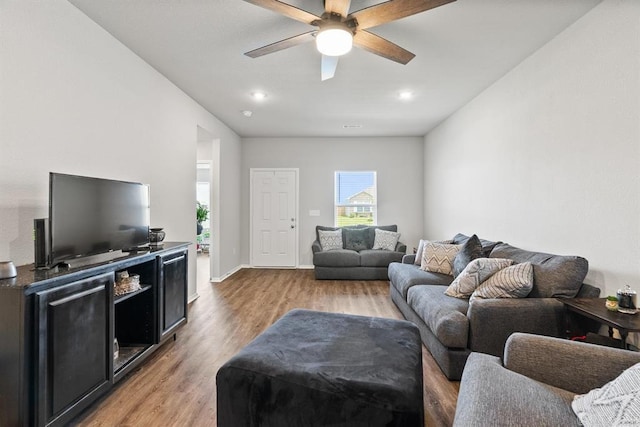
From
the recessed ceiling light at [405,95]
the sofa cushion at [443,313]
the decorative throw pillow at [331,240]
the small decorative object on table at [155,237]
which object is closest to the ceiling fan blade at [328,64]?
the recessed ceiling light at [405,95]

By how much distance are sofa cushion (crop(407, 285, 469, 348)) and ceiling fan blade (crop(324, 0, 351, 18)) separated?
223cm

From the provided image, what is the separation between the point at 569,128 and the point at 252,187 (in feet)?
17.6

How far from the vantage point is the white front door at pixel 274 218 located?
6.58 meters

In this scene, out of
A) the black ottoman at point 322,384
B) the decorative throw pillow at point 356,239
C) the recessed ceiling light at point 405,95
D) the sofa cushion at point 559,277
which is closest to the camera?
the black ottoman at point 322,384

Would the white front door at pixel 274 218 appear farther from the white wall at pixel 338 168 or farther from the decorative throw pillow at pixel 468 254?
the decorative throw pillow at pixel 468 254

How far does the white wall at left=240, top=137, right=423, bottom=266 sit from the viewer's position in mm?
6555

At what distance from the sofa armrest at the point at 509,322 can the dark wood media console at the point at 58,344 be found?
2468 millimetres

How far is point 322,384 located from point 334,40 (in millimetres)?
2129

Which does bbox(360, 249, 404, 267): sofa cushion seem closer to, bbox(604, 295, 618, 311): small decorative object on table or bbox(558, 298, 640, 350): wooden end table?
bbox(558, 298, 640, 350): wooden end table

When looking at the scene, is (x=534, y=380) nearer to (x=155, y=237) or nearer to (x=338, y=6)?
(x=338, y=6)

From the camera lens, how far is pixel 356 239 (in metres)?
6.09

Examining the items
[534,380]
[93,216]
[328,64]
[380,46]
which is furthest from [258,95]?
[534,380]

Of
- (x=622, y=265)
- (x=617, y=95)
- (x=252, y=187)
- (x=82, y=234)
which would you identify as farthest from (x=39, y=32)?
(x=252, y=187)

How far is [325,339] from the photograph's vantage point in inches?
67.2
